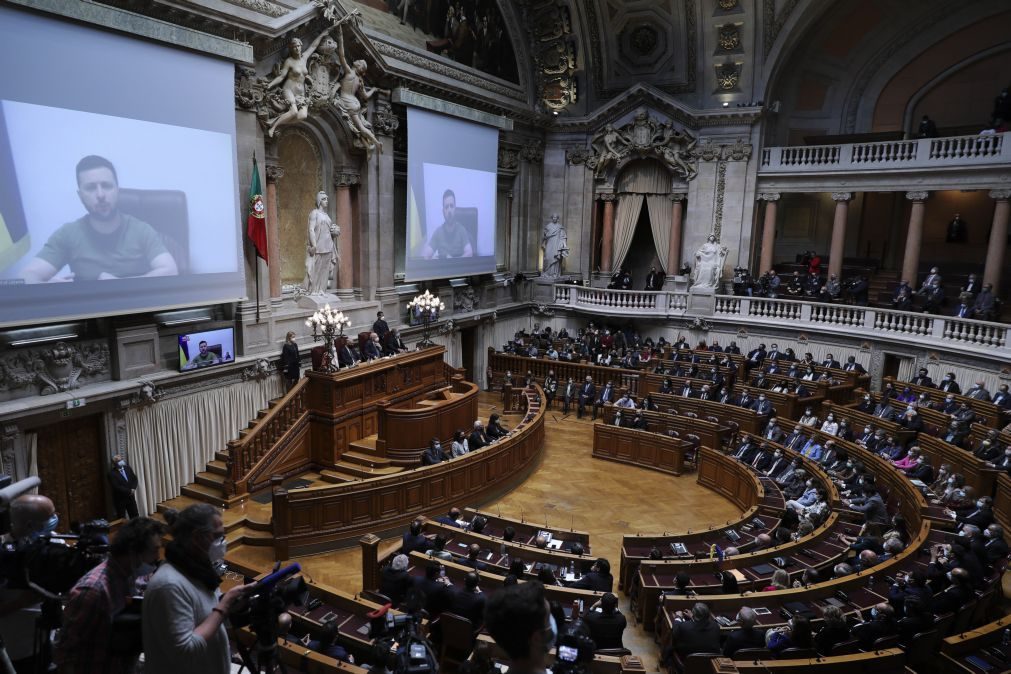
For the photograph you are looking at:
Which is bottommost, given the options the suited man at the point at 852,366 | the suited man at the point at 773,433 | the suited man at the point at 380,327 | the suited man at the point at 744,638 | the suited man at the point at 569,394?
the suited man at the point at 569,394

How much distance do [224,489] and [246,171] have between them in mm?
6350

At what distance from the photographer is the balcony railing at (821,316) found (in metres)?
16.8

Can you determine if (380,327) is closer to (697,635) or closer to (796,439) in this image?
(796,439)

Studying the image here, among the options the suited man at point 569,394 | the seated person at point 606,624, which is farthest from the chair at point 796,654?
the suited man at point 569,394

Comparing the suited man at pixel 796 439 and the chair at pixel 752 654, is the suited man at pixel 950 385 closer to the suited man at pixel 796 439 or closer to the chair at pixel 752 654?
the suited man at pixel 796 439

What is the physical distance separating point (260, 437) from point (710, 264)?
15.8 m

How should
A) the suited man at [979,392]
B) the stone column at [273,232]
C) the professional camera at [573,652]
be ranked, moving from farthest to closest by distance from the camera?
the suited man at [979,392] → the stone column at [273,232] → the professional camera at [573,652]

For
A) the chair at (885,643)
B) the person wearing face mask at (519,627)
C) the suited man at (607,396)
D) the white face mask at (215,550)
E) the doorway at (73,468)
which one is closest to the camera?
the person wearing face mask at (519,627)

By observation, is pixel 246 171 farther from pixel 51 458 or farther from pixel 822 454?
pixel 822 454

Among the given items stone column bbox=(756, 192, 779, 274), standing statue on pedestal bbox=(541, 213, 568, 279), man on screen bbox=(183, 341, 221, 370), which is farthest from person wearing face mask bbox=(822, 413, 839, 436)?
man on screen bbox=(183, 341, 221, 370)

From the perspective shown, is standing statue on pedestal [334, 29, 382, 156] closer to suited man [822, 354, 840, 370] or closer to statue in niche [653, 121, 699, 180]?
statue in niche [653, 121, 699, 180]

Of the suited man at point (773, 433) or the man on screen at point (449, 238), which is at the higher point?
the man on screen at point (449, 238)

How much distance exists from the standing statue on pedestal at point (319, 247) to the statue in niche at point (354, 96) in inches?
70.7

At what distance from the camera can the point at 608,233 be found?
2548 centimetres
